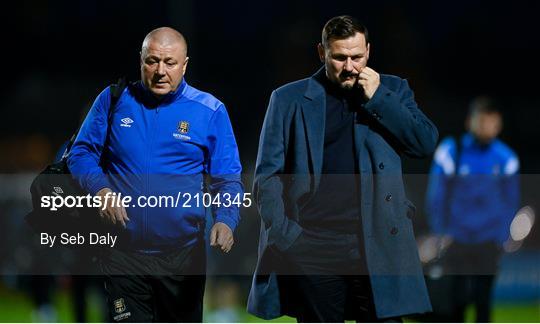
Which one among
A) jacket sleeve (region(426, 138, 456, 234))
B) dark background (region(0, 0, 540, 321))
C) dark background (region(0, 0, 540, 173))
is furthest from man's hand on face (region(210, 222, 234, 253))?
dark background (region(0, 0, 540, 173))

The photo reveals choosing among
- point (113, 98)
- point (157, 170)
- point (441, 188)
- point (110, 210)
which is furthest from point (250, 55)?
point (110, 210)

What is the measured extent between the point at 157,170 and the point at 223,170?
1.21ft

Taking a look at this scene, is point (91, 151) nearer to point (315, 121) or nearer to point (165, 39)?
point (165, 39)

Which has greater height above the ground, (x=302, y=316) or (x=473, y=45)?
(x=473, y=45)

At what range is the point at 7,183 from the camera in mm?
12391

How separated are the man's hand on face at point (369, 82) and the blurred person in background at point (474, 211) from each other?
3648mm

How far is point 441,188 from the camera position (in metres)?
9.17

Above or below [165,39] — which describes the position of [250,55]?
above

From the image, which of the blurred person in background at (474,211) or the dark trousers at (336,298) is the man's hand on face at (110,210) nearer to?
the dark trousers at (336,298)

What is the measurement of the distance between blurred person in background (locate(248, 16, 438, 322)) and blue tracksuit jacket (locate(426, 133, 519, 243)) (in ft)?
11.0

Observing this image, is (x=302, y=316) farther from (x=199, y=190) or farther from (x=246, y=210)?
(x=246, y=210)

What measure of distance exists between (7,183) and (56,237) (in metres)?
5.98

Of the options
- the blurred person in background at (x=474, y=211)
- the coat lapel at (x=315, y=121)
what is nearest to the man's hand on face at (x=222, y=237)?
the coat lapel at (x=315, y=121)

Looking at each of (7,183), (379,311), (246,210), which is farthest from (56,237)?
(7,183)
